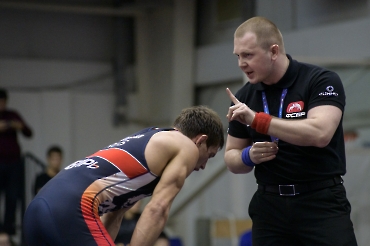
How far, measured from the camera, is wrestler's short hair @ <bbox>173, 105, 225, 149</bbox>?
3039 millimetres

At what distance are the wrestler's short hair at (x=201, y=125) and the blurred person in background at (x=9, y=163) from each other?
4.95 metres

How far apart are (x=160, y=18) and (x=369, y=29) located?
3849mm

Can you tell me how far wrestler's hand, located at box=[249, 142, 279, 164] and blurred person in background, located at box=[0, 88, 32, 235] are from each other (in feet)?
16.2

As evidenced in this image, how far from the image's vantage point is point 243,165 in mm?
3367

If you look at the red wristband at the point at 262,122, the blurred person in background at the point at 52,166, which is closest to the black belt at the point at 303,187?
the red wristband at the point at 262,122

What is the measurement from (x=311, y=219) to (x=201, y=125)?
0.66 meters

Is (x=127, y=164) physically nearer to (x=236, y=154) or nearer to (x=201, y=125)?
(x=201, y=125)

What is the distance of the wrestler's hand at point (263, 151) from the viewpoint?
10.4ft

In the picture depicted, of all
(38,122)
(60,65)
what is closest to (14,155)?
(38,122)

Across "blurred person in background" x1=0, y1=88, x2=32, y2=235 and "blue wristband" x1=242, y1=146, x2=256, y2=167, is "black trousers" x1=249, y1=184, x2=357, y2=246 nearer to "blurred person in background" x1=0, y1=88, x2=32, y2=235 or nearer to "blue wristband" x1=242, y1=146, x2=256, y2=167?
"blue wristband" x1=242, y1=146, x2=256, y2=167

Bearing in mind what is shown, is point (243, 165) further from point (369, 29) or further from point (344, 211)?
point (369, 29)

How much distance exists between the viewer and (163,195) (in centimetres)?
282

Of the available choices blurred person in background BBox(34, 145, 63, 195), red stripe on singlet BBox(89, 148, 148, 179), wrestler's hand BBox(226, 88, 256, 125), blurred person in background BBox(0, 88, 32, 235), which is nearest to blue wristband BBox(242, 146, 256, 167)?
wrestler's hand BBox(226, 88, 256, 125)

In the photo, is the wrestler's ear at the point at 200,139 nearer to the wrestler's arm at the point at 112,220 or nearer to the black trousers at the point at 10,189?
the wrestler's arm at the point at 112,220
